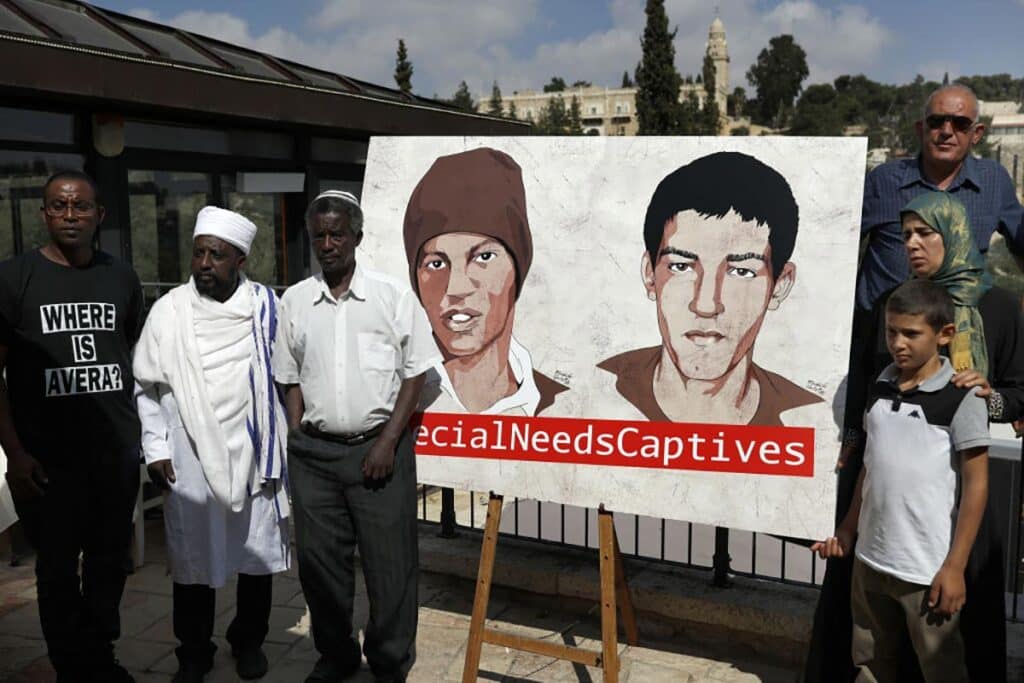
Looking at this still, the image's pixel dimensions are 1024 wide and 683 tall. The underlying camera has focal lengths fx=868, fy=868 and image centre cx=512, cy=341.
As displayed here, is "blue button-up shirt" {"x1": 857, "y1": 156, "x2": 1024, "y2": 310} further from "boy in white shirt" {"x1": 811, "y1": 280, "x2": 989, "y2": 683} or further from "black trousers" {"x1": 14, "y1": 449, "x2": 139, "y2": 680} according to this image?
"black trousers" {"x1": 14, "y1": 449, "x2": 139, "y2": 680}

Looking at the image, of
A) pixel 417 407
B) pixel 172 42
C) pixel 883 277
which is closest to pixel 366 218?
pixel 417 407

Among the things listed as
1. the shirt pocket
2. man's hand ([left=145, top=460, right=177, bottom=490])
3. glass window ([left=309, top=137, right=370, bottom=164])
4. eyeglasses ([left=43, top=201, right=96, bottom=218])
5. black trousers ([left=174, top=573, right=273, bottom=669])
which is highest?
glass window ([left=309, top=137, right=370, bottom=164])

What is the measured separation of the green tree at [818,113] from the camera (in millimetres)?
96312

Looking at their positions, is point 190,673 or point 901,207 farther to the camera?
point 190,673

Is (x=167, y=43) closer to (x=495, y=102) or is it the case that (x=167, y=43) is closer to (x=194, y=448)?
(x=194, y=448)

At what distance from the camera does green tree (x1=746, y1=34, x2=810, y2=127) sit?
12012 cm

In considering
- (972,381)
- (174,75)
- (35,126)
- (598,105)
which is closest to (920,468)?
(972,381)

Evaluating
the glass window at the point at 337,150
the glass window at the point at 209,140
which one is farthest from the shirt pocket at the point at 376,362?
the glass window at the point at 337,150

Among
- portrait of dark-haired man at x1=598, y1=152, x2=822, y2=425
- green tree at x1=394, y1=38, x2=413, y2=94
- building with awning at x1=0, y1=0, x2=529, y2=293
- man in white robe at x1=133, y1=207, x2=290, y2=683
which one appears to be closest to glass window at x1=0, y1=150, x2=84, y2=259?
building with awning at x1=0, y1=0, x2=529, y2=293

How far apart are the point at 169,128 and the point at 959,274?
587cm

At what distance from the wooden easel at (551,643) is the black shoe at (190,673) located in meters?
1.04

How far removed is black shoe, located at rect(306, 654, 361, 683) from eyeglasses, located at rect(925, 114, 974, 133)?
2.87 metres

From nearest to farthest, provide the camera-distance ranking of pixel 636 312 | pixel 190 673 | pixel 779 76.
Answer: pixel 636 312 < pixel 190 673 < pixel 779 76

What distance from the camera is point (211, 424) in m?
3.24
